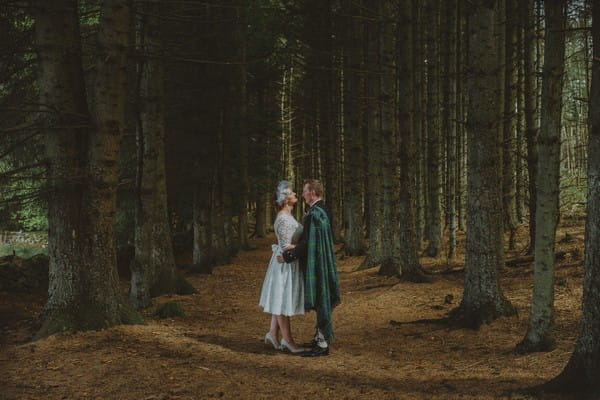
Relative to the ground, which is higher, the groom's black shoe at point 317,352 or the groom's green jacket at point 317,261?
the groom's green jacket at point 317,261

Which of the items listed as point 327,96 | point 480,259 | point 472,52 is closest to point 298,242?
point 480,259

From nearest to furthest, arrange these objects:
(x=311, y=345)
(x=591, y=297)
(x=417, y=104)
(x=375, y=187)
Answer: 1. (x=591, y=297)
2. (x=311, y=345)
3. (x=375, y=187)
4. (x=417, y=104)

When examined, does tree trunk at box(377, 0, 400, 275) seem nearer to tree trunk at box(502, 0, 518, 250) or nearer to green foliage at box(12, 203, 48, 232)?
tree trunk at box(502, 0, 518, 250)

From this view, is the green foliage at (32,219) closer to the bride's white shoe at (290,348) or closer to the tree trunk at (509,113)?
the bride's white shoe at (290,348)

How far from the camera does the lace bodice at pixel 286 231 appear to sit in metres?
7.20

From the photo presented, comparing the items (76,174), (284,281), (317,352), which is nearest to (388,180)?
(284,281)

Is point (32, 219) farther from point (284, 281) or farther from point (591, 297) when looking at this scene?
point (591, 297)

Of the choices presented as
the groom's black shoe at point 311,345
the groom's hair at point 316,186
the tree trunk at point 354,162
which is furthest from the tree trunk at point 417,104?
the groom's hair at point 316,186

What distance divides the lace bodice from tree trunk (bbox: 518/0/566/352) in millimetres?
2965

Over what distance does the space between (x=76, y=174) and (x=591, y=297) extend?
623 cm

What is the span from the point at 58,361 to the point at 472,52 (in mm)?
7280

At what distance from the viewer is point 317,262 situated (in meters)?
7.15

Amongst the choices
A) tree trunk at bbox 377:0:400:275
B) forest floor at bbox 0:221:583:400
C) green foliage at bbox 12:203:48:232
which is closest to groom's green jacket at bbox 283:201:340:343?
forest floor at bbox 0:221:583:400

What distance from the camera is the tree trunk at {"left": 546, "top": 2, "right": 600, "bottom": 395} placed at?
4.64 meters
